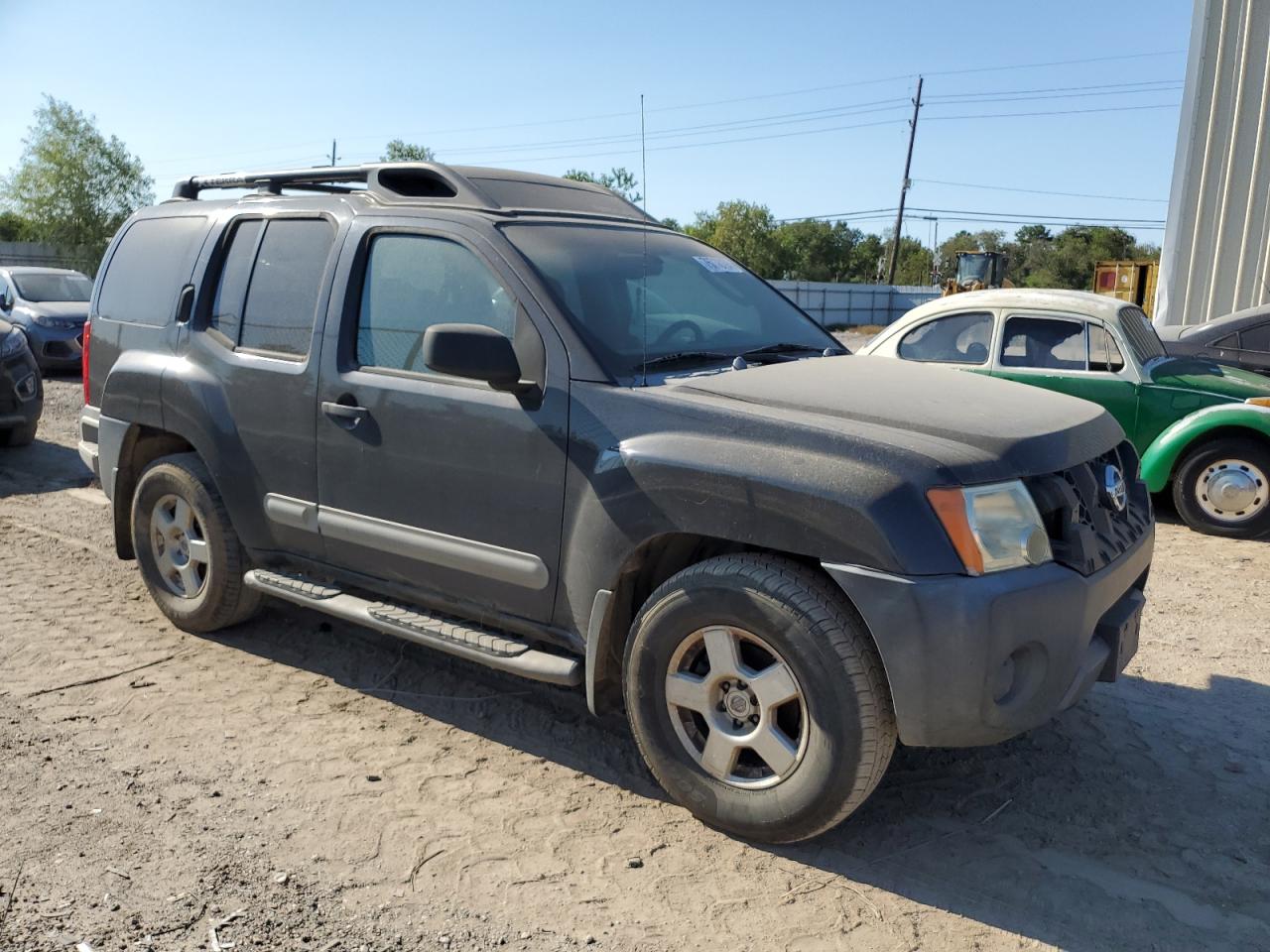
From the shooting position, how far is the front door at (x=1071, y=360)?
25.8 ft

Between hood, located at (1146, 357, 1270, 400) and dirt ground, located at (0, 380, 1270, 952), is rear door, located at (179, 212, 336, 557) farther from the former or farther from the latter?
hood, located at (1146, 357, 1270, 400)

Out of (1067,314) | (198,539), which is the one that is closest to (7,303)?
(198,539)

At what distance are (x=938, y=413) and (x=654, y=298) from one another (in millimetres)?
1238

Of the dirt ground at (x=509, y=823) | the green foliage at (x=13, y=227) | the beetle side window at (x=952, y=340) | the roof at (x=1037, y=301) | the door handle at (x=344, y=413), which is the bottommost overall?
the dirt ground at (x=509, y=823)

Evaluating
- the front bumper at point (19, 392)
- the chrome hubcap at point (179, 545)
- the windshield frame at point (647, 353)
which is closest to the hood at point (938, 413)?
the windshield frame at point (647, 353)

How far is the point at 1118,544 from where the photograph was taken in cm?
357

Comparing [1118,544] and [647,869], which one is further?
[1118,544]

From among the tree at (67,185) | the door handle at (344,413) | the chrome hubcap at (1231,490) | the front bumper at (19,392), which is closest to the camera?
the door handle at (344,413)

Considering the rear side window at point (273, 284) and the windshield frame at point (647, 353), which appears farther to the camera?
the rear side window at point (273, 284)

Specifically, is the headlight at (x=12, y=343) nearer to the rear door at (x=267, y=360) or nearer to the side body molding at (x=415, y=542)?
the rear door at (x=267, y=360)

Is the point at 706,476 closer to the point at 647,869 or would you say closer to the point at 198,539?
the point at 647,869

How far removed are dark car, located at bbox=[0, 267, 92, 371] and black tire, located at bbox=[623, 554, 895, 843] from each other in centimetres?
1430

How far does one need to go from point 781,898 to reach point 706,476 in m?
1.23

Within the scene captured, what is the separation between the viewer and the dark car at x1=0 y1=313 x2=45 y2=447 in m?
9.61
